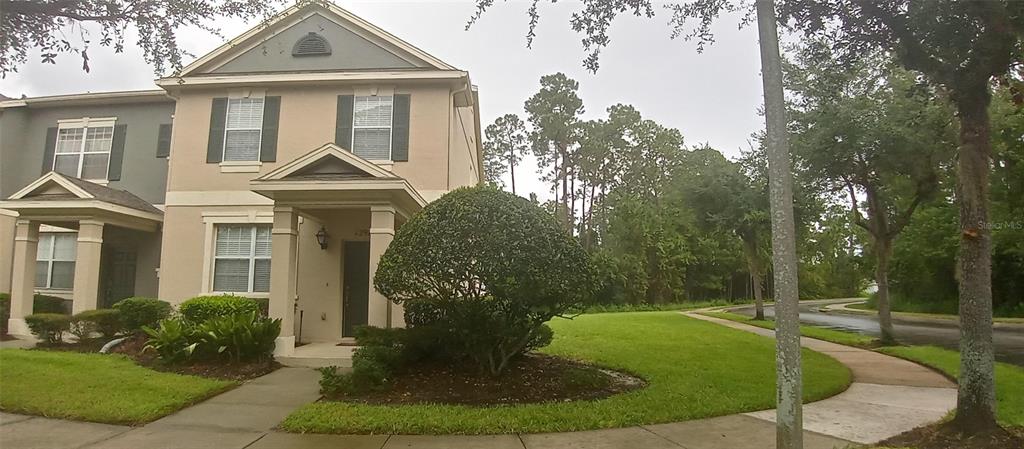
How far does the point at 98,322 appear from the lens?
34.3 feet

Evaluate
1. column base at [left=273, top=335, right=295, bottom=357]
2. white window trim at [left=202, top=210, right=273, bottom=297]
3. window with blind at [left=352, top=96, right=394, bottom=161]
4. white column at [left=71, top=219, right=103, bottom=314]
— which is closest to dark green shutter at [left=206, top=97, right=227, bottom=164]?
white window trim at [left=202, top=210, right=273, bottom=297]

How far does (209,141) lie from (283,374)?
646 centimetres

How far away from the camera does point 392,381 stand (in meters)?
7.39

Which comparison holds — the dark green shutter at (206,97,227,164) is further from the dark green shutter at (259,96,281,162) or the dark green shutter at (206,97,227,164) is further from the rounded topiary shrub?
the rounded topiary shrub

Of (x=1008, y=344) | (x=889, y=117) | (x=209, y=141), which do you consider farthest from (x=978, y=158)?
(x=209, y=141)

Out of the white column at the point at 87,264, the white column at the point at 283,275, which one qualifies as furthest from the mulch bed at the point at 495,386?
the white column at the point at 87,264

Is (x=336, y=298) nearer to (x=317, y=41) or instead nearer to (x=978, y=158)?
(x=317, y=41)

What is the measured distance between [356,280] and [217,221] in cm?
319

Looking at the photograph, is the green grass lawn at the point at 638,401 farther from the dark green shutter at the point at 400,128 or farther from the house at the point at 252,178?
the dark green shutter at the point at 400,128

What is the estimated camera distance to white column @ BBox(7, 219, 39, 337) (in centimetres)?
1152

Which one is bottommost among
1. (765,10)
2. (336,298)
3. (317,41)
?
(336,298)

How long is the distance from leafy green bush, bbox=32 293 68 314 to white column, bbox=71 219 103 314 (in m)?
2.17

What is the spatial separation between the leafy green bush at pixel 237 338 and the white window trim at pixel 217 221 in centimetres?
293

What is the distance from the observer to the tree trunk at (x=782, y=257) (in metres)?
3.99
